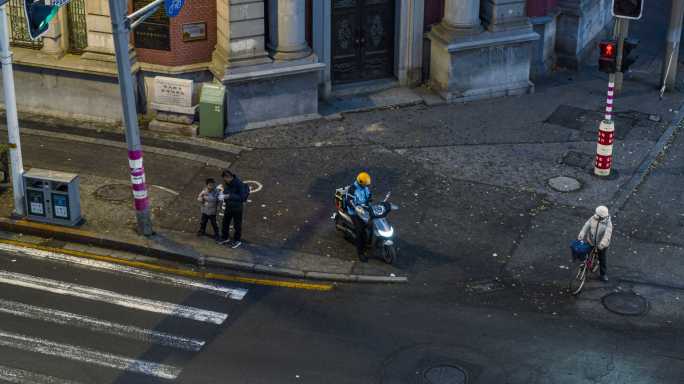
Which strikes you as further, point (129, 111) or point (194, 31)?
point (194, 31)

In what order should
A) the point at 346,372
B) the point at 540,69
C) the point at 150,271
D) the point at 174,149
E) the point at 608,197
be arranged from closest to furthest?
1. the point at 346,372
2. the point at 150,271
3. the point at 608,197
4. the point at 174,149
5. the point at 540,69

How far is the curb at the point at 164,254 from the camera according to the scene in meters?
19.7

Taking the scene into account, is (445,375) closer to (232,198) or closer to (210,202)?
(232,198)

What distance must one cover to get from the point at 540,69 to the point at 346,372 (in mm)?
15461

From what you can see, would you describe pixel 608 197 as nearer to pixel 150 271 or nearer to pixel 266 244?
pixel 266 244

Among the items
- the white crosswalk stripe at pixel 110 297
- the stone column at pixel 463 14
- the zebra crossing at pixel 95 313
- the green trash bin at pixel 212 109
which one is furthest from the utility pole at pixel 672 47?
the white crosswalk stripe at pixel 110 297

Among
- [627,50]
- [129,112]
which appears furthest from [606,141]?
[129,112]

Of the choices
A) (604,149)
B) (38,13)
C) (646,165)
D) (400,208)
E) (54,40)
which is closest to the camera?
(38,13)

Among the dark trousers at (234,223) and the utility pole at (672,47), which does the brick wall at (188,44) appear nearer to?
the dark trousers at (234,223)

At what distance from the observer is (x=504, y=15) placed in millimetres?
27312

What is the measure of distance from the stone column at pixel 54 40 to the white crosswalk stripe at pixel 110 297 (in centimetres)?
804

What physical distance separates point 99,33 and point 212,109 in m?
3.18

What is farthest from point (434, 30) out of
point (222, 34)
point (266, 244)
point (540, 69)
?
point (266, 244)

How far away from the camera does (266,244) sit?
817 inches
